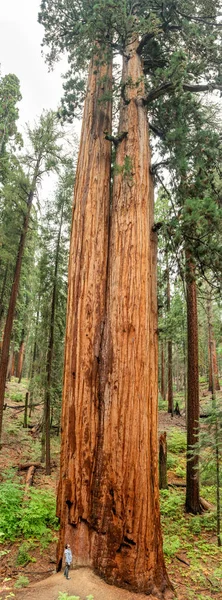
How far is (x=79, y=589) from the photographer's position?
11.4 feet

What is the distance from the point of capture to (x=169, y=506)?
9445mm

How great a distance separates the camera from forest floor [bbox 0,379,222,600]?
3.59 m

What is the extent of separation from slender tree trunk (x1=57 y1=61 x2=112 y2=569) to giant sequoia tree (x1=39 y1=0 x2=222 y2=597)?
1 centimetres

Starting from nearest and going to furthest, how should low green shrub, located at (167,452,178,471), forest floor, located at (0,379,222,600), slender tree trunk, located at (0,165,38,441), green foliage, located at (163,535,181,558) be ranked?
1. forest floor, located at (0,379,222,600)
2. green foliage, located at (163,535,181,558)
3. slender tree trunk, located at (0,165,38,441)
4. low green shrub, located at (167,452,178,471)

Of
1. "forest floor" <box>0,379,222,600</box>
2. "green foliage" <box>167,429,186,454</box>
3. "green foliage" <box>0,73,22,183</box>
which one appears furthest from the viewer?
"green foliage" <box>0,73,22,183</box>

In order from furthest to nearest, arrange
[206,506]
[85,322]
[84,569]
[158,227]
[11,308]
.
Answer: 1. [11,308]
2. [206,506]
3. [158,227]
4. [85,322]
5. [84,569]

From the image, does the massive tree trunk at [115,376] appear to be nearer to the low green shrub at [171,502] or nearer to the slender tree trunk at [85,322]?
the slender tree trunk at [85,322]

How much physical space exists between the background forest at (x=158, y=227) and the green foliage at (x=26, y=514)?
0.10ft

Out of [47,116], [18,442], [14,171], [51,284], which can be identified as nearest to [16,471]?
[18,442]

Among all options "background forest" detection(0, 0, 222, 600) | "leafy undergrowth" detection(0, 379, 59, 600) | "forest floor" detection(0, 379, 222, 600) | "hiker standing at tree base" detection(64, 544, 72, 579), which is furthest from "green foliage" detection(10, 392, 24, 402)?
"hiker standing at tree base" detection(64, 544, 72, 579)

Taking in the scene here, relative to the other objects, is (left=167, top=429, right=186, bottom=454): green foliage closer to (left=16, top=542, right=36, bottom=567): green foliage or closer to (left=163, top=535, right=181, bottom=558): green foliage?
(left=163, top=535, right=181, bottom=558): green foliage

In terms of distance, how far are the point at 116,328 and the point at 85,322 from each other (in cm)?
46

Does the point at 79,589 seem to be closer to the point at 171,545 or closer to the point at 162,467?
the point at 171,545

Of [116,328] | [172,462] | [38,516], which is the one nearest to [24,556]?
[38,516]
